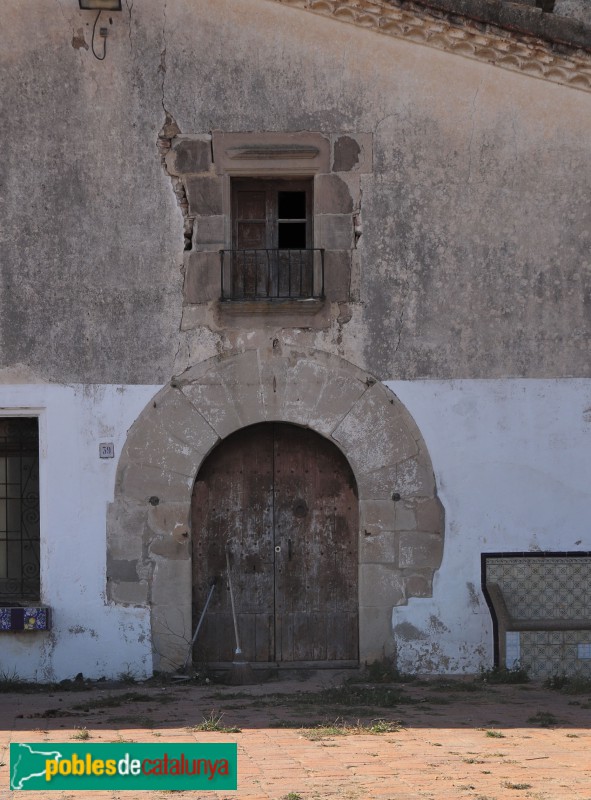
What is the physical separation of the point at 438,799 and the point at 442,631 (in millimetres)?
4080

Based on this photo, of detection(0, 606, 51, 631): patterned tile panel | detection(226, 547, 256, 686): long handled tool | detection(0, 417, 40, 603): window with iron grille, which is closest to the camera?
detection(226, 547, 256, 686): long handled tool

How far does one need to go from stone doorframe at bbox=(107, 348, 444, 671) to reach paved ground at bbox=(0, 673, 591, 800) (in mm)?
762

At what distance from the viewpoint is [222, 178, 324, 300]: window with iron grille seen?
10578 millimetres

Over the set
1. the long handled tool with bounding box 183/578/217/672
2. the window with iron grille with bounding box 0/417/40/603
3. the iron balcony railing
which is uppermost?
the iron balcony railing

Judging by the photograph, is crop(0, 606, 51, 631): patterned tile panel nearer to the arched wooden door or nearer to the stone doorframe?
the stone doorframe

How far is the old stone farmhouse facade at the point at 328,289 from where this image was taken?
10375 mm

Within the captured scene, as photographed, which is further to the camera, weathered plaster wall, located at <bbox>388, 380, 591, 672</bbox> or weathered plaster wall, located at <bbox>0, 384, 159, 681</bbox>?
weathered plaster wall, located at <bbox>388, 380, 591, 672</bbox>

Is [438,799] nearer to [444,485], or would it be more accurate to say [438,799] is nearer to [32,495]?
[444,485]

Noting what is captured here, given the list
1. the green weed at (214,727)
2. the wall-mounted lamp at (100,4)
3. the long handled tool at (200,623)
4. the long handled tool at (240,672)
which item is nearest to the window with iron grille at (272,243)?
the wall-mounted lamp at (100,4)

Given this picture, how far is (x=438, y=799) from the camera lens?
6277 millimetres

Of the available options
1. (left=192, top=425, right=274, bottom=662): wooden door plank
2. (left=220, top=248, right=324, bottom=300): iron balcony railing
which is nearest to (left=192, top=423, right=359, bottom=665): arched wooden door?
(left=192, top=425, right=274, bottom=662): wooden door plank

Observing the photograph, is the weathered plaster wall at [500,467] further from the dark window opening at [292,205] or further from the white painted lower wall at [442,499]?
the dark window opening at [292,205]

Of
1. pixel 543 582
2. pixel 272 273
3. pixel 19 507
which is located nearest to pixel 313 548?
pixel 543 582

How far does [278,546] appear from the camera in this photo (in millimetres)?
10656
